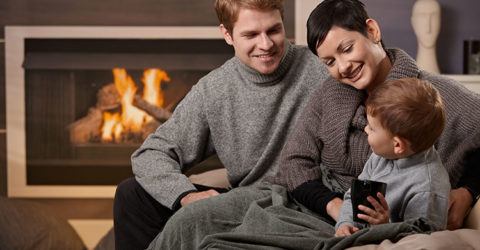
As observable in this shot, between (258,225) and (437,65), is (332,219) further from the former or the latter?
(437,65)

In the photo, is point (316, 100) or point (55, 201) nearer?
point (316, 100)

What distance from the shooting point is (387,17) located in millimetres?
4379

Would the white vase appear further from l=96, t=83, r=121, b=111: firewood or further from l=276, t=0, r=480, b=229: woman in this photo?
l=276, t=0, r=480, b=229: woman

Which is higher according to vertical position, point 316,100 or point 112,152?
point 316,100

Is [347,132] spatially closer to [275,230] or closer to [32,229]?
[275,230]

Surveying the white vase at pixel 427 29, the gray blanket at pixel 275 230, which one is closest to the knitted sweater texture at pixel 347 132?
the gray blanket at pixel 275 230

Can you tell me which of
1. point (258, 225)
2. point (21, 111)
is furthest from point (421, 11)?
point (258, 225)

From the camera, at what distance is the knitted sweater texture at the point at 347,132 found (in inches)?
88.7

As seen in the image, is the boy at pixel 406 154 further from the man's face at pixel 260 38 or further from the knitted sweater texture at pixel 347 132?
the man's face at pixel 260 38

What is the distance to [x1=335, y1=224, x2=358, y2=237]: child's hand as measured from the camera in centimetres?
204

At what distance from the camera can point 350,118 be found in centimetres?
232

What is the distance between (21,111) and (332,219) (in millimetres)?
2517

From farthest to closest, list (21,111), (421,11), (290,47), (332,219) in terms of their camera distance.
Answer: (21,111), (421,11), (290,47), (332,219)

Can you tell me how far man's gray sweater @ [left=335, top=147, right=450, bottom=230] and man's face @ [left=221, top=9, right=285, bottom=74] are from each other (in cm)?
60
